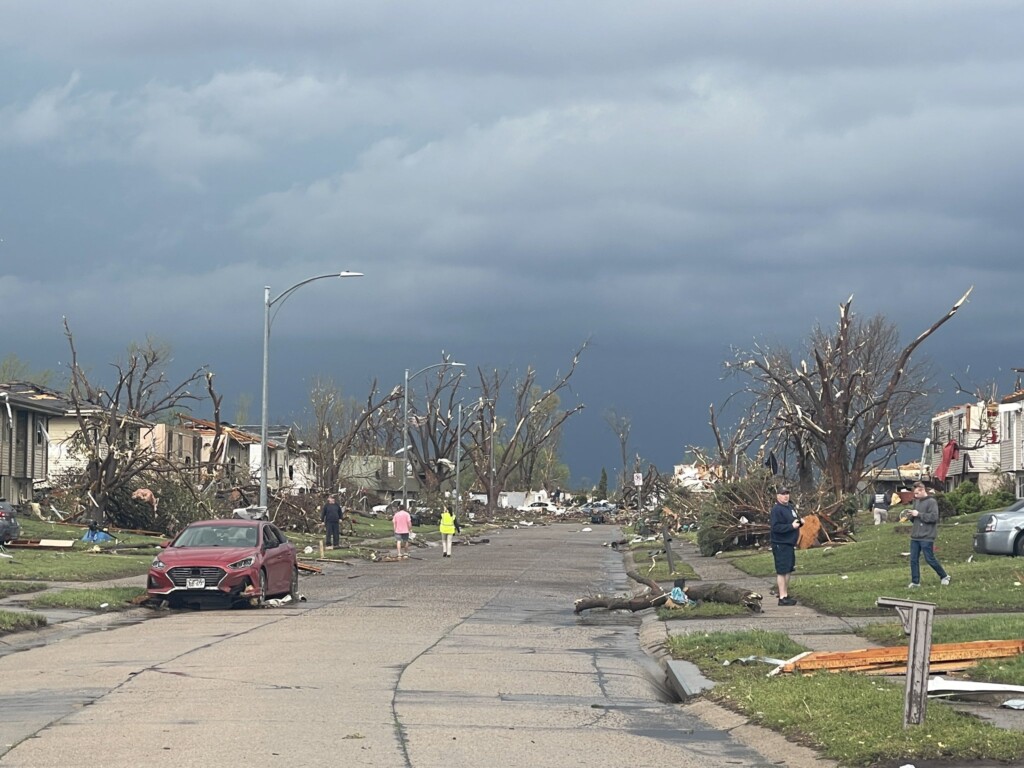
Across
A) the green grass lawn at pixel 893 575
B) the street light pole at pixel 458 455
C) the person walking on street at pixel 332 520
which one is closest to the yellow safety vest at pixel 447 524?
the person walking on street at pixel 332 520

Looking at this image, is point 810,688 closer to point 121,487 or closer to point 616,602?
point 616,602

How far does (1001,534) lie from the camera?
96.6 feet

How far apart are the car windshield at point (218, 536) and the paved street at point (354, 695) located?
1.41 meters

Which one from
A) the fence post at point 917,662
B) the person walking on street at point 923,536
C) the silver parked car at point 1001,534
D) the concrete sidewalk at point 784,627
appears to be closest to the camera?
the fence post at point 917,662

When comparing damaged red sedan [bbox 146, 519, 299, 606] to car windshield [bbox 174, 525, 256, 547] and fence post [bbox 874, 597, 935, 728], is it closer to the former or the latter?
car windshield [bbox 174, 525, 256, 547]

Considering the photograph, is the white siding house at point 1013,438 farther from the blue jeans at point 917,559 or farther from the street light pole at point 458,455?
the blue jeans at point 917,559

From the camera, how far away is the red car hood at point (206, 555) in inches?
919

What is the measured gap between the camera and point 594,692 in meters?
13.6

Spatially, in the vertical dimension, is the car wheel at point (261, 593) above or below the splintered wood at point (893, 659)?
above

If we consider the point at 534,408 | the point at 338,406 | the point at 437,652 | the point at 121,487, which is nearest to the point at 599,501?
the point at 534,408

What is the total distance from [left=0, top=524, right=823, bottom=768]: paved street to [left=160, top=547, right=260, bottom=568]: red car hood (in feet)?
2.91

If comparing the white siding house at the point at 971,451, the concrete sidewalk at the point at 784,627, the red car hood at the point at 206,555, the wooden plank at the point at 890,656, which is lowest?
the concrete sidewalk at the point at 784,627

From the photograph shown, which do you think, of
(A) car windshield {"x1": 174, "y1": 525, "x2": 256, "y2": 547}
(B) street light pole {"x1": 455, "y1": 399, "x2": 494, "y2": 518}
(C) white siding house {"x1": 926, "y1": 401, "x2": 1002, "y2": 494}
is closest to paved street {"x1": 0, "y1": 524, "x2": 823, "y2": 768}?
(A) car windshield {"x1": 174, "y1": 525, "x2": 256, "y2": 547}

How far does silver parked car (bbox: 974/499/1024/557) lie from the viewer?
29281 mm
